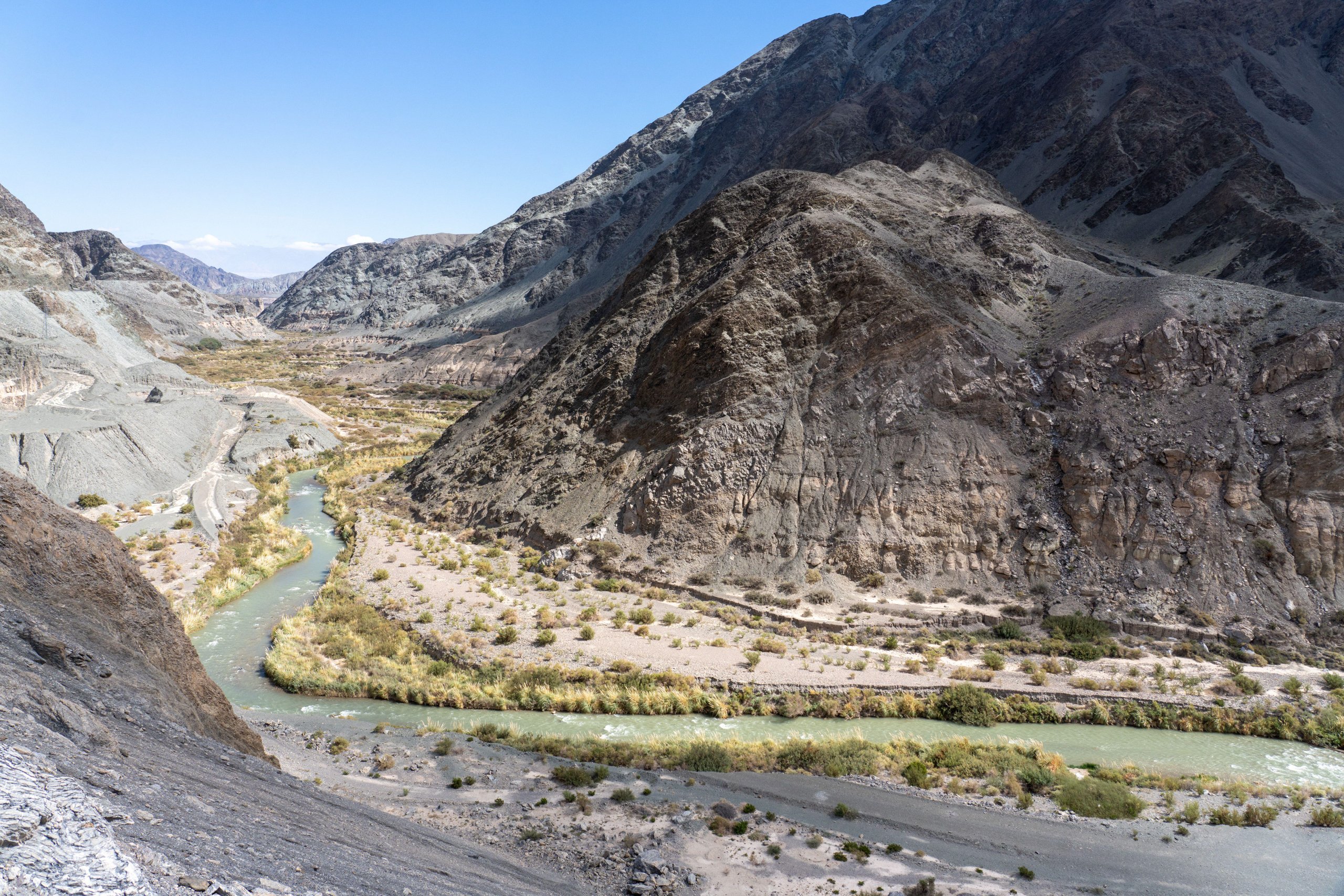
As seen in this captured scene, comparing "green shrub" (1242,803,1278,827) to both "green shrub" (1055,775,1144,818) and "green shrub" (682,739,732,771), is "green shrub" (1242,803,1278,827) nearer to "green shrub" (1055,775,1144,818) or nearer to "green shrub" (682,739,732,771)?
"green shrub" (1055,775,1144,818)

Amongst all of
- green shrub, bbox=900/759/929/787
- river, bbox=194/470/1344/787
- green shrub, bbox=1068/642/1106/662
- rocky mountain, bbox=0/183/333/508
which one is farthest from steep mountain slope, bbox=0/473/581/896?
green shrub, bbox=1068/642/1106/662

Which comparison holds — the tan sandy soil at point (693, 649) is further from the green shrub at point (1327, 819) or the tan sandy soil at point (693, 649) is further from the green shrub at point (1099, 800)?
the green shrub at point (1327, 819)

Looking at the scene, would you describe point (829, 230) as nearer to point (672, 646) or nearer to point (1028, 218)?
point (1028, 218)

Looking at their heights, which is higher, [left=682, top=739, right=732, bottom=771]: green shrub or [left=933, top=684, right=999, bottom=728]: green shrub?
[left=933, top=684, right=999, bottom=728]: green shrub

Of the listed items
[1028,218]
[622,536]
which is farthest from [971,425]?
[1028,218]

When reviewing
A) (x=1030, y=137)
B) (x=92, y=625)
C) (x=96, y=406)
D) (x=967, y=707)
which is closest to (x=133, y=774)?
(x=92, y=625)

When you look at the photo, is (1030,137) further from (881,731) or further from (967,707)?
(881,731)
